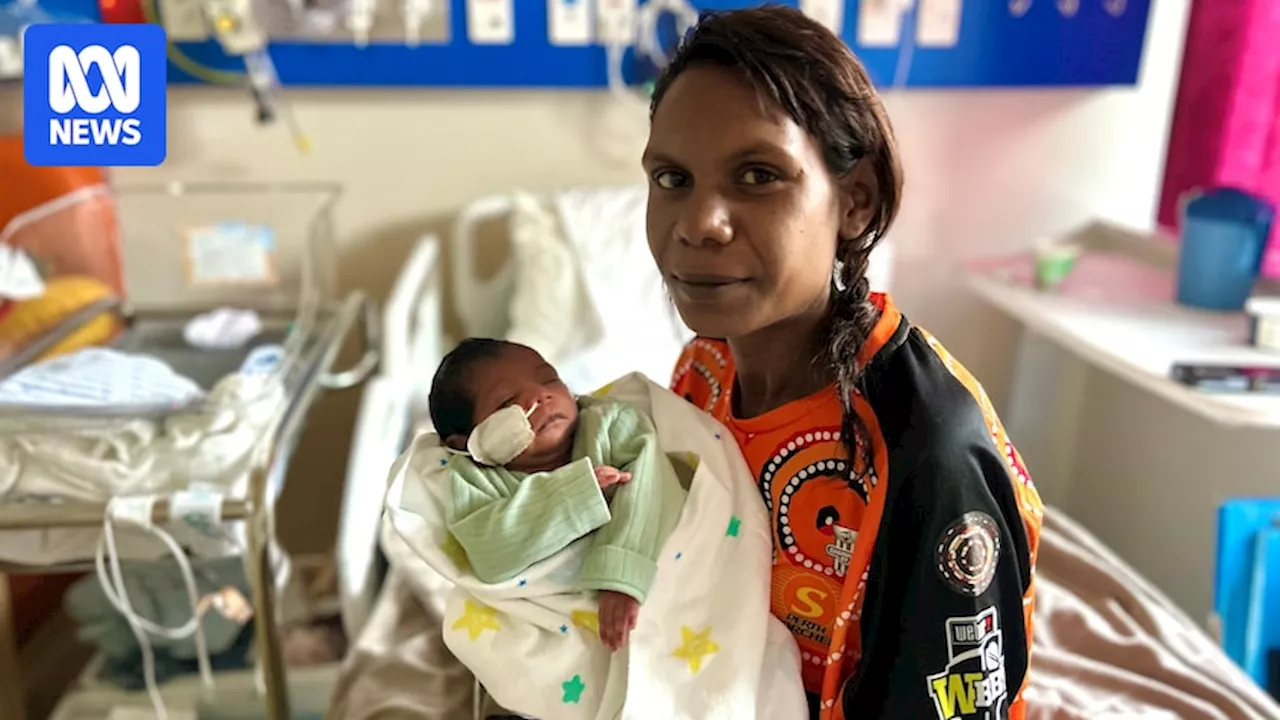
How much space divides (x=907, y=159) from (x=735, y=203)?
1.55m

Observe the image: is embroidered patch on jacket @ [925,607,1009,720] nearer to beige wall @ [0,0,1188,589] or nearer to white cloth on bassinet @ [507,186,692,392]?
white cloth on bassinet @ [507,186,692,392]

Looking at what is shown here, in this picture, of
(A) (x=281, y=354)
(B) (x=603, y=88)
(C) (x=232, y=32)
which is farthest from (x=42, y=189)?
(B) (x=603, y=88)

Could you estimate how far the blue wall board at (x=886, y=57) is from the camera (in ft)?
6.56

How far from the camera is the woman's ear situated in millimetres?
823

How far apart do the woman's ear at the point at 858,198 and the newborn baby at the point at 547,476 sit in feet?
0.79

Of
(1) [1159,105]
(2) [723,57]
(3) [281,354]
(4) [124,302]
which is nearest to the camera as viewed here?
(2) [723,57]

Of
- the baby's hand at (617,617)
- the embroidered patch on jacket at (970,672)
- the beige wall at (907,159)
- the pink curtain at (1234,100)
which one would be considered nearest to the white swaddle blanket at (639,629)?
the baby's hand at (617,617)

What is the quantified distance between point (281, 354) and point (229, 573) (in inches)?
13.1

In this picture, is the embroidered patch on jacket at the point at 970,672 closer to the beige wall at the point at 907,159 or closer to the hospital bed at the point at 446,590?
the hospital bed at the point at 446,590

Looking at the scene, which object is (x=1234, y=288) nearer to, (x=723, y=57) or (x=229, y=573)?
(x=723, y=57)

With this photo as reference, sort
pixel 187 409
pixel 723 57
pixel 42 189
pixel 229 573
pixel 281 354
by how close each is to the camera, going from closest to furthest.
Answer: pixel 723 57 < pixel 42 189 < pixel 187 409 < pixel 229 573 < pixel 281 354

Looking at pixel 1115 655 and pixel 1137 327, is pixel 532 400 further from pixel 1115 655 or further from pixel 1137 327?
pixel 1137 327

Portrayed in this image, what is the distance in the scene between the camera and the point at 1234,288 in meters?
1.86

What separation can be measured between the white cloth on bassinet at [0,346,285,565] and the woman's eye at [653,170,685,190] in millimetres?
679
